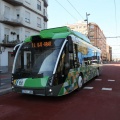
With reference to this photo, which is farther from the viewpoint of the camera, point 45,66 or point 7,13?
point 7,13

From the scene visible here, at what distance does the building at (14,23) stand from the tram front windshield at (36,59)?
1893cm

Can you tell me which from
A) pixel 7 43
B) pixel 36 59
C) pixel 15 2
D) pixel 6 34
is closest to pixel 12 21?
pixel 6 34

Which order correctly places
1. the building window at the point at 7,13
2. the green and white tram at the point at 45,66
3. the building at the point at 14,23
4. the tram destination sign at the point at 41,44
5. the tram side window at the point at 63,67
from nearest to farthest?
the green and white tram at the point at 45,66
the tram side window at the point at 63,67
the tram destination sign at the point at 41,44
the building at the point at 14,23
the building window at the point at 7,13

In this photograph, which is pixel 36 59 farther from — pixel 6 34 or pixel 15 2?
pixel 15 2

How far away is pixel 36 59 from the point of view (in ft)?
28.2

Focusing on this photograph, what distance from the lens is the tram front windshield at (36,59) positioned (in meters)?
8.26

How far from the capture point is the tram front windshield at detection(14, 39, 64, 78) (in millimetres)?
8258

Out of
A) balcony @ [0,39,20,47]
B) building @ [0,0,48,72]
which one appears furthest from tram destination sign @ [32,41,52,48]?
balcony @ [0,39,20,47]

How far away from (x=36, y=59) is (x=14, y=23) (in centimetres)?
2435

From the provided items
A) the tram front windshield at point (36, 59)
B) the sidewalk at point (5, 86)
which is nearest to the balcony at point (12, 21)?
the sidewalk at point (5, 86)

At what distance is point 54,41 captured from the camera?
8797 millimetres

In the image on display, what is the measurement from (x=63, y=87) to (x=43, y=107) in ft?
4.16

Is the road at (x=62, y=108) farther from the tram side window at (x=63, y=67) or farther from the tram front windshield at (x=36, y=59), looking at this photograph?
the tram front windshield at (x=36, y=59)

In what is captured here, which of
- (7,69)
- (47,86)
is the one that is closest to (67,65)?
(47,86)
